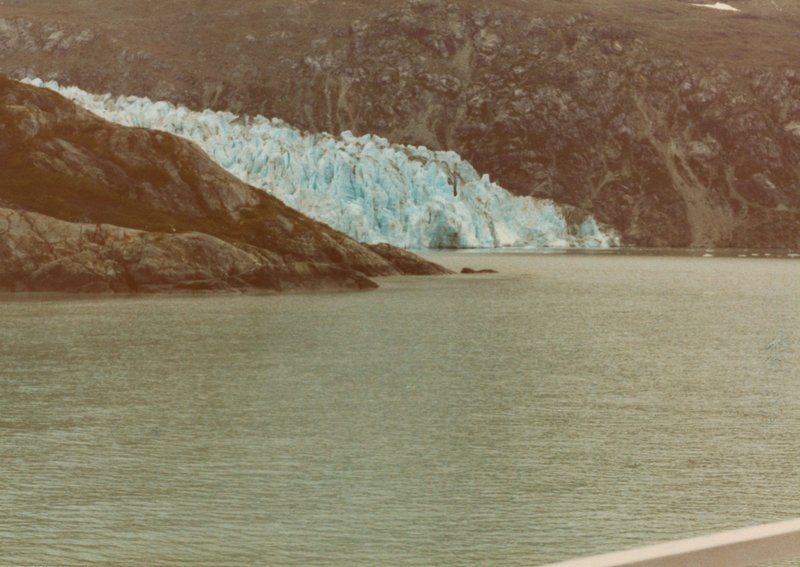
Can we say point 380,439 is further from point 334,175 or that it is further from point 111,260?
point 334,175

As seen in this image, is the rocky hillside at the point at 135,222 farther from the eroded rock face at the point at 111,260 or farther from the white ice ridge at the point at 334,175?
the white ice ridge at the point at 334,175

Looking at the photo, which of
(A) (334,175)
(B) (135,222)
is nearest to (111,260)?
(B) (135,222)

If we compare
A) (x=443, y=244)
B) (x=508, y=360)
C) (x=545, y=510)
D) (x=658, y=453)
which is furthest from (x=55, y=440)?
(x=443, y=244)

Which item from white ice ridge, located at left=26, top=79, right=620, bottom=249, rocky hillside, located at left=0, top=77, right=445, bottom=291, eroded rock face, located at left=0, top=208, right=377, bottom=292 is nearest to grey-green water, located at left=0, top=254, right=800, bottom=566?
eroded rock face, located at left=0, top=208, right=377, bottom=292

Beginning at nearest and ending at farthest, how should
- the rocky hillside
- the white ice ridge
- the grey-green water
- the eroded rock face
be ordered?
the grey-green water < the eroded rock face < the rocky hillside < the white ice ridge

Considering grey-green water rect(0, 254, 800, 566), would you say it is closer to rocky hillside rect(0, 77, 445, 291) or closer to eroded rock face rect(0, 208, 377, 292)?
eroded rock face rect(0, 208, 377, 292)

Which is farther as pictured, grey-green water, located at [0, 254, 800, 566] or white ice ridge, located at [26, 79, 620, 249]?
white ice ridge, located at [26, 79, 620, 249]
